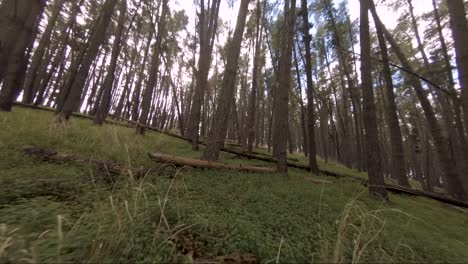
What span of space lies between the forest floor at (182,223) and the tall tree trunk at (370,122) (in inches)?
49.6

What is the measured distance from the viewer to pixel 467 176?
19.2ft

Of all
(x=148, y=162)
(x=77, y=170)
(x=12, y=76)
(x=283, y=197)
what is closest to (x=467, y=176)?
(x=283, y=197)

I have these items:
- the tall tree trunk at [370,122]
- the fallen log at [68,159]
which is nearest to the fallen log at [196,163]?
the fallen log at [68,159]

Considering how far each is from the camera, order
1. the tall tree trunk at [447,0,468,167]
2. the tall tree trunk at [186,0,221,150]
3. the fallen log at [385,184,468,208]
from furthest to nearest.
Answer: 1. the tall tree trunk at [186,0,221,150]
2. the fallen log at [385,184,468,208]
3. the tall tree trunk at [447,0,468,167]

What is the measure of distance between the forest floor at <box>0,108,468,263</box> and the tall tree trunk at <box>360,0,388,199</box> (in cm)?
126

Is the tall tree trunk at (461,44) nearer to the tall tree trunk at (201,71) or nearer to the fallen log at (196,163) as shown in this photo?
the fallen log at (196,163)

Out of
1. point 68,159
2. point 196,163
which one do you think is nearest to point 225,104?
point 196,163

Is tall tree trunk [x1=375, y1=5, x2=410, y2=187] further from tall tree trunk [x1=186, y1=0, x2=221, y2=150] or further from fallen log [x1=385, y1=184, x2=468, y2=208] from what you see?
tall tree trunk [x1=186, y1=0, x2=221, y2=150]

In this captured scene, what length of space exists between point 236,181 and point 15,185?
3265 millimetres

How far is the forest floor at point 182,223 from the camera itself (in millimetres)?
1593

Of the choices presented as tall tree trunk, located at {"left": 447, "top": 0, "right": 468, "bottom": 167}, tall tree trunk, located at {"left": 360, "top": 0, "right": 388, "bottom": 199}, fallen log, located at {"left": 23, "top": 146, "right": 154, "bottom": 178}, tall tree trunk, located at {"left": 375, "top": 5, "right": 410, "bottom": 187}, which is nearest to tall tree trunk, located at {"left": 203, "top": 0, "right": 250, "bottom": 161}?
fallen log, located at {"left": 23, "top": 146, "right": 154, "bottom": 178}

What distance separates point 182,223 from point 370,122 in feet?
16.3

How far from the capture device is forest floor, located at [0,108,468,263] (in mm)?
1593

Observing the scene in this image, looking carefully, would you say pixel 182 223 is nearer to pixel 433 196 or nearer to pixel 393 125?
pixel 433 196
